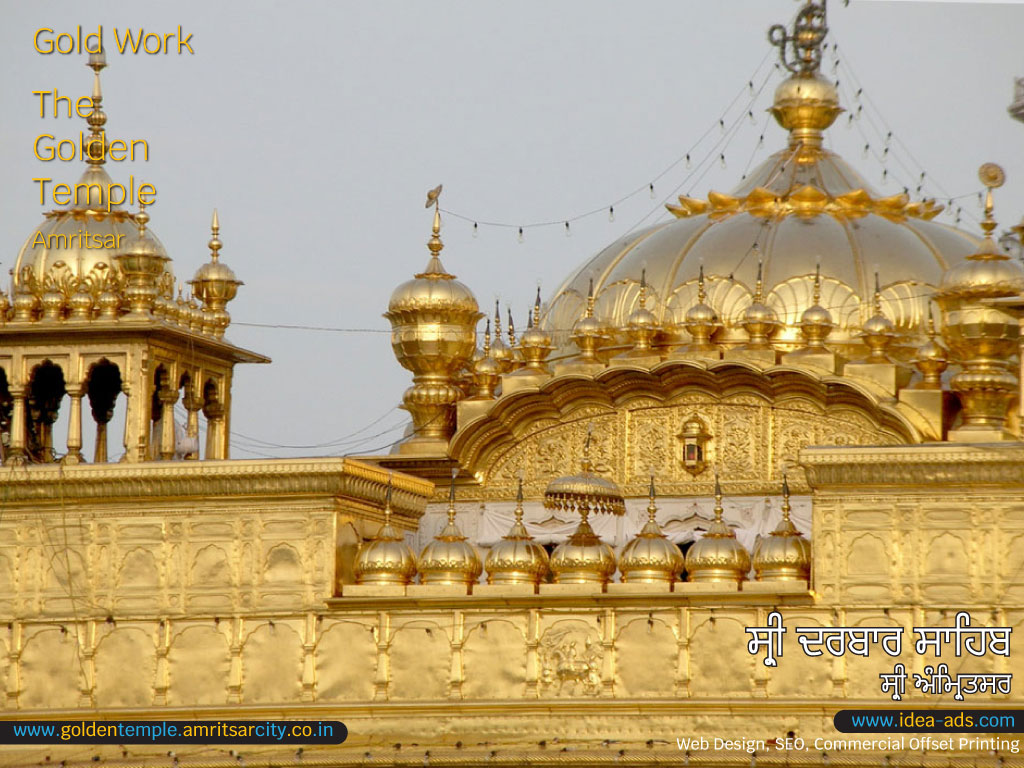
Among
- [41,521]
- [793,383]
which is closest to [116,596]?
[41,521]

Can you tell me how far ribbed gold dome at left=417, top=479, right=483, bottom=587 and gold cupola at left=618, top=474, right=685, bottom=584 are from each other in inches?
55.7

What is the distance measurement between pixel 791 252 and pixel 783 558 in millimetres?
5868

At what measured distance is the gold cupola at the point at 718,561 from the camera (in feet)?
84.2

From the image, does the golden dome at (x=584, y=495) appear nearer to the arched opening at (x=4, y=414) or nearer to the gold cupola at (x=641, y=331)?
the gold cupola at (x=641, y=331)

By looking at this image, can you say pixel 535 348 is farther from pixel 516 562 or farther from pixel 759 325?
pixel 516 562

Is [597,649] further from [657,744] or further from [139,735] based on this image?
[139,735]

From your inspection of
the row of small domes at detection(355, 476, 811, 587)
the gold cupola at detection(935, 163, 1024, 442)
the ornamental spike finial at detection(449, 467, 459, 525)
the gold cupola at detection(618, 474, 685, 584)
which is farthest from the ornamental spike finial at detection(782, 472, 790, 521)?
the ornamental spike finial at detection(449, 467, 459, 525)

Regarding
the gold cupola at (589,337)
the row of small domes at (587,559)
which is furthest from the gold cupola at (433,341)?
the row of small domes at (587,559)

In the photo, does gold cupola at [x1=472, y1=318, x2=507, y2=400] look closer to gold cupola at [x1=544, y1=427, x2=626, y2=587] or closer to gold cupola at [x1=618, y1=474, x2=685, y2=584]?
gold cupola at [x1=544, y1=427, x2=626, y2=587]

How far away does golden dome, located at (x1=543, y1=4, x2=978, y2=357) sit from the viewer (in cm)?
3019

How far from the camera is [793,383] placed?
28781mm

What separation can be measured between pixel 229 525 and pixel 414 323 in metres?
4.85

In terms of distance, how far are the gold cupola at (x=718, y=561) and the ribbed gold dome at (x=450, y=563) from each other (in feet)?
6.66

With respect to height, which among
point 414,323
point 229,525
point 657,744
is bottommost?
point 657,744
